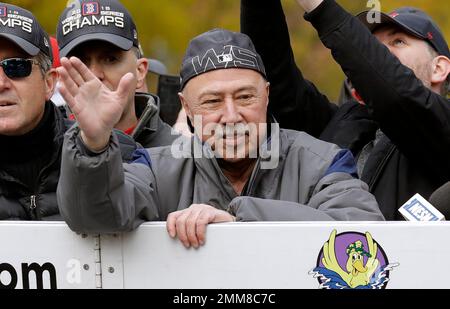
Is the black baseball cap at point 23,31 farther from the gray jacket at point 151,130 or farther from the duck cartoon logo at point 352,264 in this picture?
the duck cartoon logo at point 352,264

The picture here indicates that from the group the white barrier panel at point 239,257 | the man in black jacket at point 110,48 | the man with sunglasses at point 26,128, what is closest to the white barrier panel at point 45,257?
the white barrier panel at point 239,257

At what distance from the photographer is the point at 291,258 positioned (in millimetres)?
3406

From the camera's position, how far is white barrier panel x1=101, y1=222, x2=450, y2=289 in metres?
3.35

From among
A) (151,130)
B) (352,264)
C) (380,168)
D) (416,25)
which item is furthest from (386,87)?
(151,130)

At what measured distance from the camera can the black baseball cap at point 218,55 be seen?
13.1ft

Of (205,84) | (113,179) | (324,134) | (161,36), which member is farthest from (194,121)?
(161,36)

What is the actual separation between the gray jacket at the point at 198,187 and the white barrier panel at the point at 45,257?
0.23 ft

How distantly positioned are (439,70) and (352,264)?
153 centimetres

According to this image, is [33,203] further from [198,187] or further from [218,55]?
[218,55]

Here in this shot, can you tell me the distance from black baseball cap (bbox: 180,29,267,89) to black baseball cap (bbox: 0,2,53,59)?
23.3 inches

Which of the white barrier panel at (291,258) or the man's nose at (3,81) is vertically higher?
the man's nose at (3,81)
